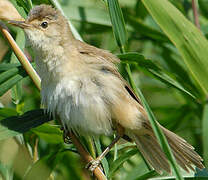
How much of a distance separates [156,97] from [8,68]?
1986 millimetres

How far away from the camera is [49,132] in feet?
8.40

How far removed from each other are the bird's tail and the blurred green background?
0.05 metres

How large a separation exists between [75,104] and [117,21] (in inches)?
19.5

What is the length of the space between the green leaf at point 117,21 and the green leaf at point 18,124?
54cm

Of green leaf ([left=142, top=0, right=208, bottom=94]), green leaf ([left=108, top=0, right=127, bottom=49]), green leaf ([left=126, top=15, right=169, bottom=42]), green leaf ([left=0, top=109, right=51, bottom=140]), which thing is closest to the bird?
green leaf ([left=0, top=109, right=51, bottom=140])

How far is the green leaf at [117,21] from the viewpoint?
2.17m

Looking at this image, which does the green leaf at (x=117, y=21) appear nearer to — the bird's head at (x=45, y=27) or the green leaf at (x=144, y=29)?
the bird's head at (x=45, y=27)

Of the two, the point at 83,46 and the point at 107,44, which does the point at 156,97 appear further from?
the point at 83,46

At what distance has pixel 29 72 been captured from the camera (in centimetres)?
229

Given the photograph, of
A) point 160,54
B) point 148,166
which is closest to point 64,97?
point 148,166

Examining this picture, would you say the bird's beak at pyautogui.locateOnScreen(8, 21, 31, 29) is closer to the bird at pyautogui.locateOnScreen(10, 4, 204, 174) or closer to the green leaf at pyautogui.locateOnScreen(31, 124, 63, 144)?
the bird at pyautogui.locateOnScreen(10, 4, 204, 174)

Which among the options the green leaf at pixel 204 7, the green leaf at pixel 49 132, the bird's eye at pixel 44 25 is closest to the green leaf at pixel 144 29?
the green leaf at pixel 204 7

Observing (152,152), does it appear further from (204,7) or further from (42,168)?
(204,7)

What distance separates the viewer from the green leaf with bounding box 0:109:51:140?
2197 mm
